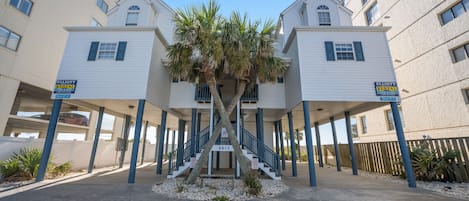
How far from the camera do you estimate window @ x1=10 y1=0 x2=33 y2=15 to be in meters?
12.6

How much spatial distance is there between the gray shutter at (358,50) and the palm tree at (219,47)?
4.43 metres

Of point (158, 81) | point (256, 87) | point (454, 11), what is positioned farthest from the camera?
point (454, 11)

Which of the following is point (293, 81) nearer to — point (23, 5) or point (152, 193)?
point (152, 193)

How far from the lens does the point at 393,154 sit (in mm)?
10570

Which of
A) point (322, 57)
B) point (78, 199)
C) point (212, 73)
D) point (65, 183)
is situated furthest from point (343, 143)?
point (65, 183)

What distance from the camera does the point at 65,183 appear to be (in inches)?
322

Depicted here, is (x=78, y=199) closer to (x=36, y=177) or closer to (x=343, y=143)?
(x=36, y=177)

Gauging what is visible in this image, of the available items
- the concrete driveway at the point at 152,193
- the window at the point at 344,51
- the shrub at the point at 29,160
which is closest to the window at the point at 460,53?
the window at the point at 344,51

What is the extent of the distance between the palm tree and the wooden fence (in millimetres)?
8717

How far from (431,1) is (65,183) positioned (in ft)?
78.9

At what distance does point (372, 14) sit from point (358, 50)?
1297cm

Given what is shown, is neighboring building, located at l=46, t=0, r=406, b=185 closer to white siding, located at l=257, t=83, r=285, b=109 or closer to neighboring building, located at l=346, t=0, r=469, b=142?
white siding, located at l=257, t=83, r=285, b=109

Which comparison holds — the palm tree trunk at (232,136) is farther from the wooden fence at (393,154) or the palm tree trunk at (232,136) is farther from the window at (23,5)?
the window at (23,5)

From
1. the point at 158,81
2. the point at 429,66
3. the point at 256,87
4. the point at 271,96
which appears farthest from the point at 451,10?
the point at 158,81
